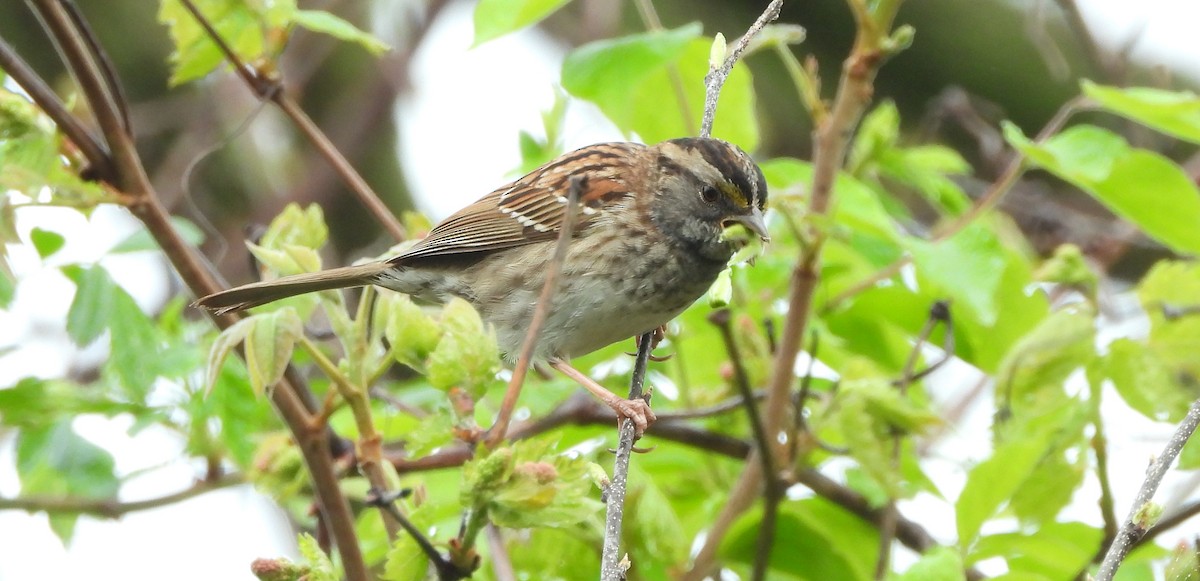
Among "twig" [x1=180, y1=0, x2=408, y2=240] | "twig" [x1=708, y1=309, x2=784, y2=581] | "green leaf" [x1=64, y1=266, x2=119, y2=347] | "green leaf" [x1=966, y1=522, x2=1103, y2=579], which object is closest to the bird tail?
"twig" [x1=180, y1=0, x2=408, y2=240]

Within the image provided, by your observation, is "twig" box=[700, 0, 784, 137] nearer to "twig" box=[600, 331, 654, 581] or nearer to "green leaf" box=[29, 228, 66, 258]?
"twig" box=[600, 331, 654, 581]

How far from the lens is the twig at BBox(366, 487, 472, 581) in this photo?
1.86m

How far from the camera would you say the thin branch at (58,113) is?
2230 millimetres

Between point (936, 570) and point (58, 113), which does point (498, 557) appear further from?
point (58, 113)

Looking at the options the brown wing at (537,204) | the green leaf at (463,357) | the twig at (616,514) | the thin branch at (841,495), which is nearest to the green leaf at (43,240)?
the brown wing at (537,204)

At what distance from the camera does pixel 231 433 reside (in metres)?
2.83

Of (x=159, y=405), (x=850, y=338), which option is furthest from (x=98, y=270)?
(x=850, y=338)

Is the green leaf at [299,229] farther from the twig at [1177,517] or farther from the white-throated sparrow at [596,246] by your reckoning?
the twig at [1177,517]

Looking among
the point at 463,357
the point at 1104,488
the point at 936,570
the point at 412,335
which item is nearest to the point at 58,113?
the point at 412,335

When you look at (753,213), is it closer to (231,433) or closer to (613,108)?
(613,108)

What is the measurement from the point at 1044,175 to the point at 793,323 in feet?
12.1

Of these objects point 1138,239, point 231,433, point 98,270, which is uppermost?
point 1138,239

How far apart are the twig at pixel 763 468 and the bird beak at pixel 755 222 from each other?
0.31m

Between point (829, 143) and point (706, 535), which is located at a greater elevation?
point (829, 143)
